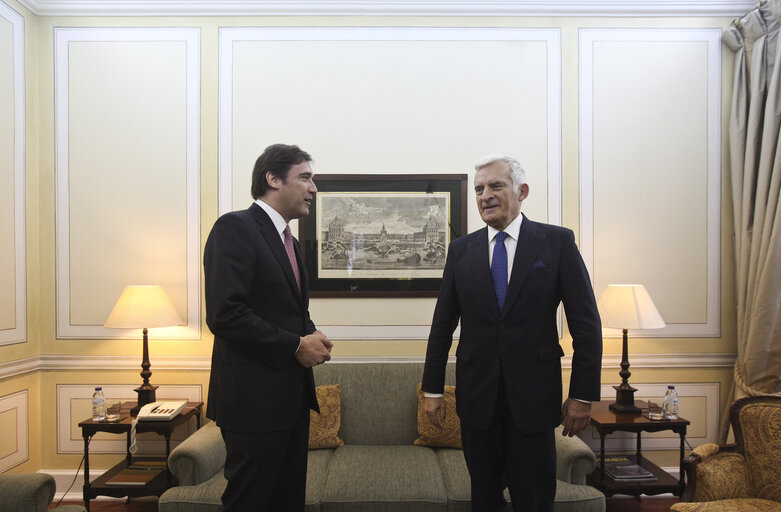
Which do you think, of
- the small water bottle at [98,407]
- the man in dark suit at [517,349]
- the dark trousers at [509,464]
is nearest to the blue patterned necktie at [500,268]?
the man in dark suit at [517,349]

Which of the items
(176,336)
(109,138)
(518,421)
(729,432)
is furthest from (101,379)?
(729,432)

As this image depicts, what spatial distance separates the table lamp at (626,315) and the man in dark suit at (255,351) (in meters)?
1.95

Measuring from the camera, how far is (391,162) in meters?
3.31

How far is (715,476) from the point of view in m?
2.21

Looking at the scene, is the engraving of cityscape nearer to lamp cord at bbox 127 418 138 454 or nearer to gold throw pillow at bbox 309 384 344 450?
gold throw pillow at bbox 309 384 344 450

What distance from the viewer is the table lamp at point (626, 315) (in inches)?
113

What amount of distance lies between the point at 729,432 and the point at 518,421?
7.71 ft

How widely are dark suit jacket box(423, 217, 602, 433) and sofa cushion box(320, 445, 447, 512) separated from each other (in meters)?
0.71

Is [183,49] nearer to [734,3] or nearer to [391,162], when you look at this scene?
[391,162]

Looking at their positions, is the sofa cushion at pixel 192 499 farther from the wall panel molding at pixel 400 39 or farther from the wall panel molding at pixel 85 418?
the wall panel molding at pixel 400 39

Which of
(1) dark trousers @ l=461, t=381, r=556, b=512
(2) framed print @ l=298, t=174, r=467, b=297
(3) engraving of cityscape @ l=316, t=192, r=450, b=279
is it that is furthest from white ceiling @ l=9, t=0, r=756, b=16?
(1) dark trousers @ l=461, t=381, r=556, b=512

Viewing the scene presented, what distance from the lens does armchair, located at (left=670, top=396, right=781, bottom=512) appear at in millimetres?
2129

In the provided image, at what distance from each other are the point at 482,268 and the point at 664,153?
2.19 metres

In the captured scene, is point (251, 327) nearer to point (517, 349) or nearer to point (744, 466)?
point (517, 349)
